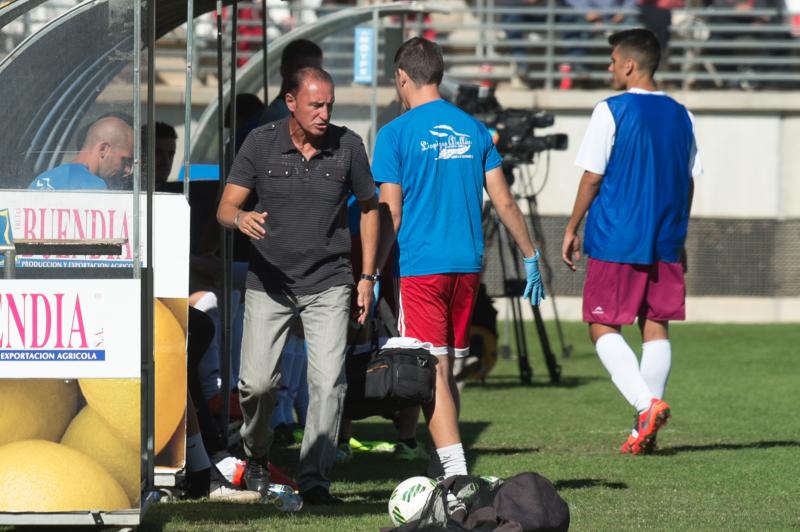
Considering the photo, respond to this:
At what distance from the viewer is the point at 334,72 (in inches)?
476

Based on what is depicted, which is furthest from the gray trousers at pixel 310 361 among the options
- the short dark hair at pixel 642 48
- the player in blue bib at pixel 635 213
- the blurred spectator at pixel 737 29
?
the blurred spectator at pixel 737 29

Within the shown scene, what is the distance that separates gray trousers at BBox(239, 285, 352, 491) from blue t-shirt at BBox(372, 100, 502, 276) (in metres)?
0.59

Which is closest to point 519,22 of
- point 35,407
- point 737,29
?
point 737,29

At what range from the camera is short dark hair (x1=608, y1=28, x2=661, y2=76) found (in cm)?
920

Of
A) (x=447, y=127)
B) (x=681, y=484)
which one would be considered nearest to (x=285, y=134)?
(x=447, y=127)

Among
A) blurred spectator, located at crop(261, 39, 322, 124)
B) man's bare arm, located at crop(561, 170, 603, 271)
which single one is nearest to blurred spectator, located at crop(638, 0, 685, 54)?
man's bare arm, located at crop(561, 170, 603, 271)

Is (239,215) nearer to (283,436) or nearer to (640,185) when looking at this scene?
(283,436)

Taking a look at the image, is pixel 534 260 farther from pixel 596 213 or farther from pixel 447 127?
pixel 596 213

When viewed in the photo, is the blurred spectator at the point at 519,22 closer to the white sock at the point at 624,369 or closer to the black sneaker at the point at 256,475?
the white sock at the point at 624,369

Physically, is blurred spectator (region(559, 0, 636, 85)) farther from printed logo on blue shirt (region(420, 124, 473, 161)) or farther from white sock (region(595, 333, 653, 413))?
printed logo on blue shirt (region(420, 124, 473, 161))

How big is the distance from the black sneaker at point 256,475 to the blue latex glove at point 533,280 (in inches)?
62.8

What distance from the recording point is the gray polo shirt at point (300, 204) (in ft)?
22.6

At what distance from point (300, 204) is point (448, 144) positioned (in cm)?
89

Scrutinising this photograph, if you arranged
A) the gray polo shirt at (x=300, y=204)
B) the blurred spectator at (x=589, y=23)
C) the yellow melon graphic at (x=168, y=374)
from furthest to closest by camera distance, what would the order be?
the blurred spectator at (x=589, y=23), the gray polo shirt at (x=300, y=204), the yellow melon graphic at (x=168, y=374)
